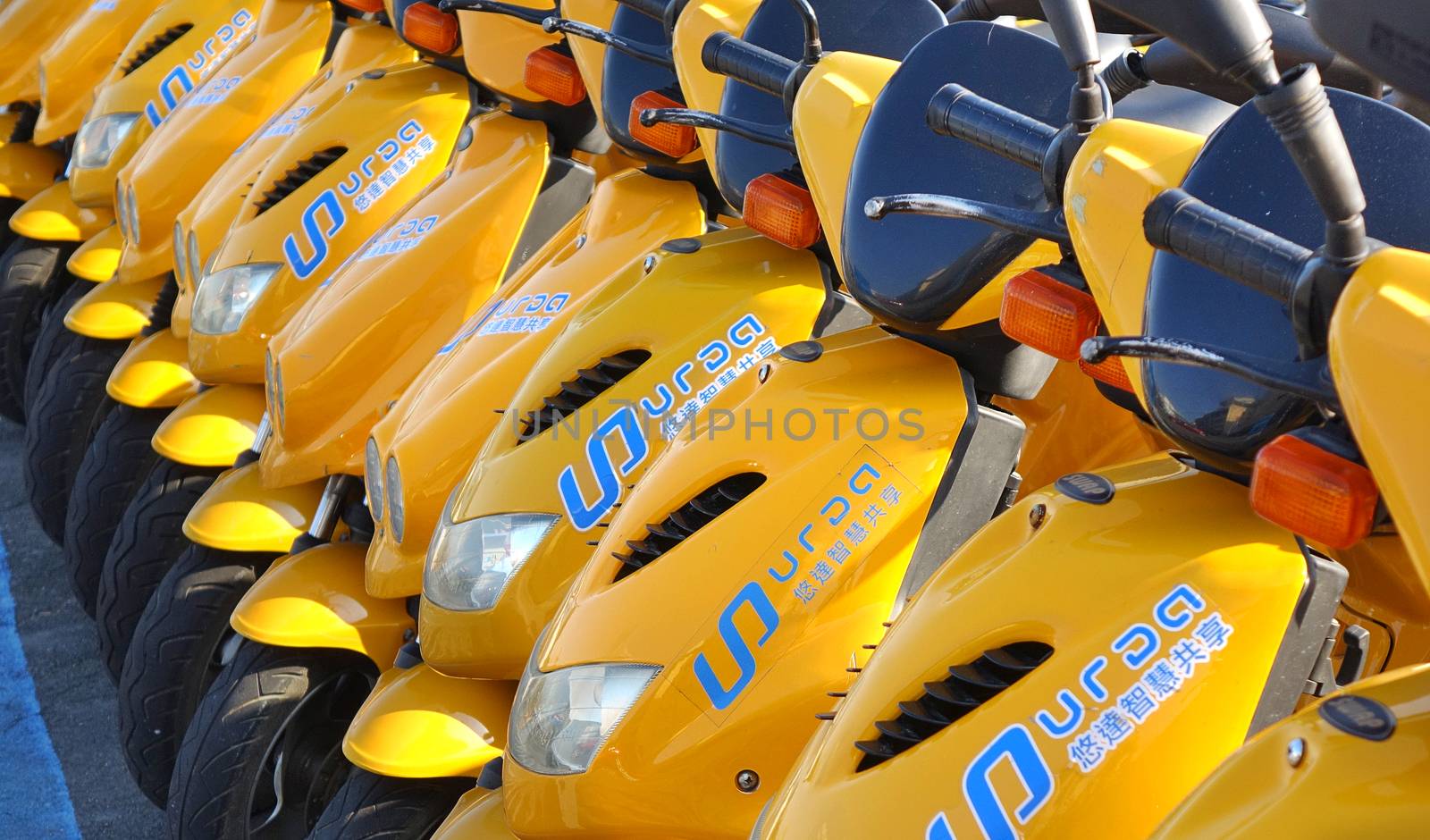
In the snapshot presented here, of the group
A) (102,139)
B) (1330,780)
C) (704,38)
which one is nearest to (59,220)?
(102,139)

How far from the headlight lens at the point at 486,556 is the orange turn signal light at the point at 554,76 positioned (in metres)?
1.02

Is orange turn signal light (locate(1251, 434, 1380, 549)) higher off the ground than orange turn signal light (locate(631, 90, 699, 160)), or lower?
higher

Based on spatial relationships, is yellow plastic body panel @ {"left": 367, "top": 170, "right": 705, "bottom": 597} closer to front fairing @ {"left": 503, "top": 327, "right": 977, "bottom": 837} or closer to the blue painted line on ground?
front fairing @ {"left": 503, "top": 327, "right": 977, "bottom": 837}

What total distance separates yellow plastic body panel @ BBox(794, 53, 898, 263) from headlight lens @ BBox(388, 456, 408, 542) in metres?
0.87

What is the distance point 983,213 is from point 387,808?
124cm

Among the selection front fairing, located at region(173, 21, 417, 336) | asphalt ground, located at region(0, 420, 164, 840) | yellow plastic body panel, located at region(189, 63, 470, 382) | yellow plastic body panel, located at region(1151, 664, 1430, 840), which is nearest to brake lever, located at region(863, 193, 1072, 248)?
yellow plastic body panel, located at region(1151, 664, 1430, 840)

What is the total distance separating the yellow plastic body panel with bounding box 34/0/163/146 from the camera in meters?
5.03

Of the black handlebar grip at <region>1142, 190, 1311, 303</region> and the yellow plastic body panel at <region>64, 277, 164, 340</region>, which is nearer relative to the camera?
the black handlebar grip at <region>1142, 190, 1311, 303</region>

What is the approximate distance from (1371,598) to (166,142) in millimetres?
3258

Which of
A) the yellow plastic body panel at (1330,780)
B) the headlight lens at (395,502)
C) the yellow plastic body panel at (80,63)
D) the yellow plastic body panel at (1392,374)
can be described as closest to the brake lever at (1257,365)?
the yellow plastic body panel at (1392,374)

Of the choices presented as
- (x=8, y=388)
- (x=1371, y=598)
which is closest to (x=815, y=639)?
(x=1371, y=598)

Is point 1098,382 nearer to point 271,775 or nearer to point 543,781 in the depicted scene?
point 543,781

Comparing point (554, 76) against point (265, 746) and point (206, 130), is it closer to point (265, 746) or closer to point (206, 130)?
point (265, 746)

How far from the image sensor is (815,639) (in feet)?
5.94
